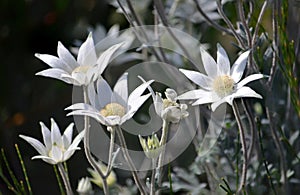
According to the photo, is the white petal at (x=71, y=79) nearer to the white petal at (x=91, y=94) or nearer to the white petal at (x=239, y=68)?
the white petal at (x=91, y=94)

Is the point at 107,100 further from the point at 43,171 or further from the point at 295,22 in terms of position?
the point at 43,171

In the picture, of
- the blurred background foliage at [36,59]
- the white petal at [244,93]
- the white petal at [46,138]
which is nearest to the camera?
the white petal at [244,93]

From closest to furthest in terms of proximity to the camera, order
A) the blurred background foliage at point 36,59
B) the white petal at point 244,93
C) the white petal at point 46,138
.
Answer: the white petal at point 244,93 → the white petal at point 46,138 → the blurred background foliage at point 36,59

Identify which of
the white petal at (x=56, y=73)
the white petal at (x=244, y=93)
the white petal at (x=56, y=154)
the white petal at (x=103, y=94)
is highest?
the white petal at (x=56, y=73)

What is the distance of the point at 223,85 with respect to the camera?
0.65m

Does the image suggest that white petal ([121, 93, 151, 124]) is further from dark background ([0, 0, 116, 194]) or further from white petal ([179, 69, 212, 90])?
dark background ([0, 0, 116, 194])

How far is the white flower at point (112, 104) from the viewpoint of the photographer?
0.62m

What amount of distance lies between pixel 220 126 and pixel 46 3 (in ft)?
2.68

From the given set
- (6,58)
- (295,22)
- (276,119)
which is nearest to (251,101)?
(276,119)

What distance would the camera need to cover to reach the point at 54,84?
60.2 inches

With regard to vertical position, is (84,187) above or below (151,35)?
below

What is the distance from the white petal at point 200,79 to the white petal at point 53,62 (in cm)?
13

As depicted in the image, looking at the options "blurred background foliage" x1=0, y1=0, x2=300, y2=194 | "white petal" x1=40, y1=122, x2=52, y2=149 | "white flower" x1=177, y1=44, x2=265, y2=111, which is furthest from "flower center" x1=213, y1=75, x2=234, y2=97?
"blurred background foliage" x1=0, y1=0, x2=300, y2=194

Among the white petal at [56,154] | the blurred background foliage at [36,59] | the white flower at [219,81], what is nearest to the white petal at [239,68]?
the white flower at [219,81]
